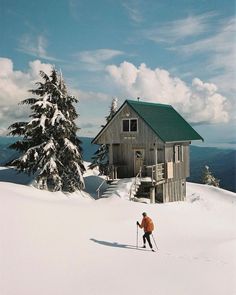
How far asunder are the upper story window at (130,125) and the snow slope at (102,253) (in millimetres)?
10416

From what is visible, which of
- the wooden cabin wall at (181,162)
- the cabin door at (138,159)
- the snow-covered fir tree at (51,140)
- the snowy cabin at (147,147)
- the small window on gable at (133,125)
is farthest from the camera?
the cabin door at (138,159)

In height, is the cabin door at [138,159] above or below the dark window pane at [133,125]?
below

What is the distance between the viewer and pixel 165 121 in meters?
35.2

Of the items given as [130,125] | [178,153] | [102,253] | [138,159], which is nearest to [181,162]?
[178,153]

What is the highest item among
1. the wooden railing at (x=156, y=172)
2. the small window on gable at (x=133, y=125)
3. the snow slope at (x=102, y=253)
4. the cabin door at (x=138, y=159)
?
the small window on gable at (x=133, y=125)

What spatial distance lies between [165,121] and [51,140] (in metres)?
11.4

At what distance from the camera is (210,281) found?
13008mm

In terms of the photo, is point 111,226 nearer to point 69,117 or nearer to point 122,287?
point 122,287

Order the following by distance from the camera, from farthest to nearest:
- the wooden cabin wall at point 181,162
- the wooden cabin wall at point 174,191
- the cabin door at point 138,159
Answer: the wooden cabin wall at point 174,191
the cabin door at point 138,159
the wooden cabin wall at point 181,162

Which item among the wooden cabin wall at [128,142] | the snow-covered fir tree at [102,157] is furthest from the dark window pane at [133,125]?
the snow-covered fir tree at [102,157]

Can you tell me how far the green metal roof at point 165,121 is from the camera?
3262 cm

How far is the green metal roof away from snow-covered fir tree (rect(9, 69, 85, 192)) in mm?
6175

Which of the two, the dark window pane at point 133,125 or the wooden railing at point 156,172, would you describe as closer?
the wooden railing at point 156,172

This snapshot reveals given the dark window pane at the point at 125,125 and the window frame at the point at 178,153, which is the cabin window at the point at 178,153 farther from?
the dark window pane at the point at 125,125
